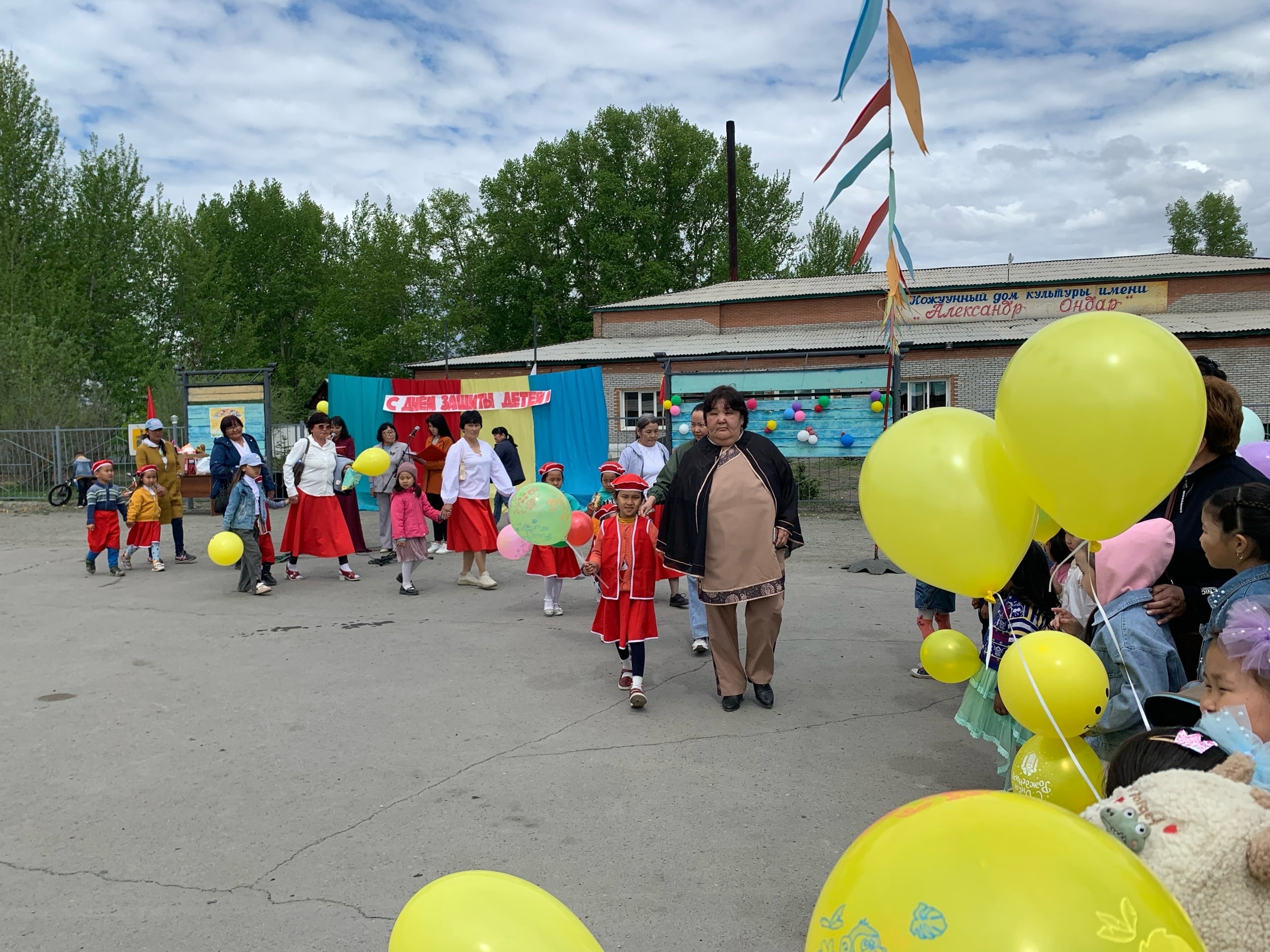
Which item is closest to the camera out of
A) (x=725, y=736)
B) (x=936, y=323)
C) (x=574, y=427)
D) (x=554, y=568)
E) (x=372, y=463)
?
(x=725, y=736)

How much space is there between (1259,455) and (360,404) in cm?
1498

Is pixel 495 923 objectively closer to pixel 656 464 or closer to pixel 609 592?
pixel 609 592

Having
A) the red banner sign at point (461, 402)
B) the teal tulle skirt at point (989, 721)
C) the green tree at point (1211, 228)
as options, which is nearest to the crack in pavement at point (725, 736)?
the teal tulle skirt at point (989, 721)

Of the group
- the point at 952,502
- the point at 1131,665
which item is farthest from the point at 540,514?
the point at 1131,665

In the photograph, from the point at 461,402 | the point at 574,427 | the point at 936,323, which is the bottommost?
the point at 574,427

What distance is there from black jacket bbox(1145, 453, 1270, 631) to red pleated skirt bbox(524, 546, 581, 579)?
5272mm

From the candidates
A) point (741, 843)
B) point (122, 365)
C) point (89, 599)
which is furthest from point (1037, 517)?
point (122, 365)

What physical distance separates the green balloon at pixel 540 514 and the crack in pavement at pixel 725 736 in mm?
2326

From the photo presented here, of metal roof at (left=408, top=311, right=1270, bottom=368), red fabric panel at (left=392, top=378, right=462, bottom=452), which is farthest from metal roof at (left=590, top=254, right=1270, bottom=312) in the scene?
red fabric panel at (left=392, top=378, right=462, bottom=452)

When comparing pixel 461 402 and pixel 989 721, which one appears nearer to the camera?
pixel 989 721

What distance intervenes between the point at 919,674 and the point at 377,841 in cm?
381

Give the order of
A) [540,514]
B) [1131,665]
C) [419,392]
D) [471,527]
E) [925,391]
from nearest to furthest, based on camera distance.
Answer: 1. [1131,665]
2. [540,514]
3. [471,527]
4. [419,392]
5. [925,391]

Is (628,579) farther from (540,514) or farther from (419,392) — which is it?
(419,392)

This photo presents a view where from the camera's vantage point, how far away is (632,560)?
5621mm
